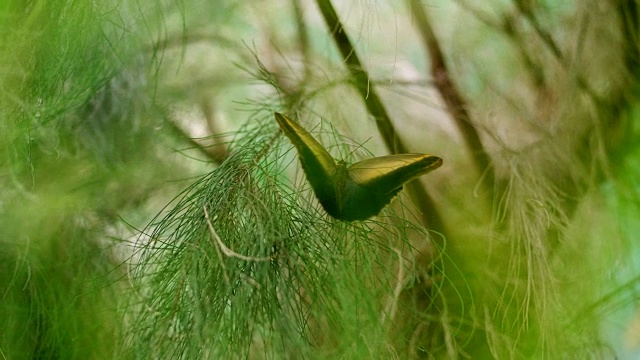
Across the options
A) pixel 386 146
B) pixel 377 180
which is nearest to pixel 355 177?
pixel 377 180

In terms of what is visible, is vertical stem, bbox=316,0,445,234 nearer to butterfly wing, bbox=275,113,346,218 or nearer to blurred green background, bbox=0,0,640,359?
blurred green background, bbox=0,0,640,359

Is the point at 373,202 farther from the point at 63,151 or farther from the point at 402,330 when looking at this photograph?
the point at 63,151

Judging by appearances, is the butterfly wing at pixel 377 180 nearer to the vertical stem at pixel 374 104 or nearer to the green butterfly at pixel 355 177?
the green butterfly at pixel 355 177

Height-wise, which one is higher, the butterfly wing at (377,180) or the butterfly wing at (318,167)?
the butterfly wing at (318,167)

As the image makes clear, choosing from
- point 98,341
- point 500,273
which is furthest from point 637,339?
point 98,341

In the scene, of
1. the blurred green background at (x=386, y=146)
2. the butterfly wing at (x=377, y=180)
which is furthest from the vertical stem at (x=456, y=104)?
the butterfly wing at (x=377, y=180)

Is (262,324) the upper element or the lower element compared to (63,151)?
lower

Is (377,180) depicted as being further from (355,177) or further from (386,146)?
(386,146)
